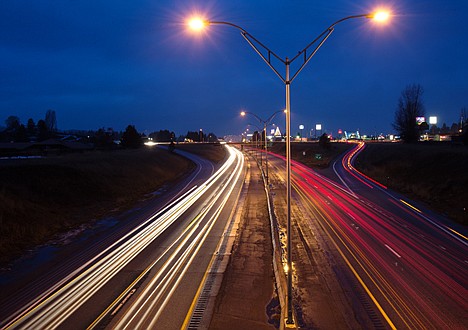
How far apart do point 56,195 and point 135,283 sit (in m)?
19.9

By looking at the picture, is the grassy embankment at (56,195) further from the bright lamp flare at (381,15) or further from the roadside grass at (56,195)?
the bright lamp flare at (381,15)

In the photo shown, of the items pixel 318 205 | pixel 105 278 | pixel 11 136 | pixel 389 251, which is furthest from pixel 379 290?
pixel 11 136

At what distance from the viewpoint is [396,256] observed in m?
18.2

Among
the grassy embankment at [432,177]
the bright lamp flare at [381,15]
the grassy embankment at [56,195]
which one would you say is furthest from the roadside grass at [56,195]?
the grassy embankment at [432,177]

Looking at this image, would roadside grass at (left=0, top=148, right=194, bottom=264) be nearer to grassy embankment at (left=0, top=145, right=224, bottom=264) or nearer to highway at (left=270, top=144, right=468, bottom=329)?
grassy embankment at (left=0, top=145, right=224, bottom=264)

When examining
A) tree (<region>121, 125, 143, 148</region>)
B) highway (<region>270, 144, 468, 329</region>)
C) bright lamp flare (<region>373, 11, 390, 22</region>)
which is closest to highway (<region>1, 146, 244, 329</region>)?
highway (<region>270, 144, 468, 329</region>)

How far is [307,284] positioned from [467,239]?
1302 centimetres

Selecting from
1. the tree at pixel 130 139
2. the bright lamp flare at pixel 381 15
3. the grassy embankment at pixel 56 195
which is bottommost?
the grassy embankment at pixel 56 195

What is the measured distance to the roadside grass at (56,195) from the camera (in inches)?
873

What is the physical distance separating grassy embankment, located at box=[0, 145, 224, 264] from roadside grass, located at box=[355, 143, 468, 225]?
1143 inches

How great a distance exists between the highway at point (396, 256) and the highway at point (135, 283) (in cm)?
633

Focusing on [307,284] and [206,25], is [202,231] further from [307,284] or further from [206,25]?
[206,25]

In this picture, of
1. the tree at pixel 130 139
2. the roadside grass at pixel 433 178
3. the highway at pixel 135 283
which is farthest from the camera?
the tree at pixel 130 139

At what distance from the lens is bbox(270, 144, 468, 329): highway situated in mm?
12148
